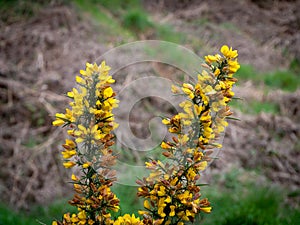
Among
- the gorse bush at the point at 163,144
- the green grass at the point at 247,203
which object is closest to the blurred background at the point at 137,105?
the green grass at the point at 247,203

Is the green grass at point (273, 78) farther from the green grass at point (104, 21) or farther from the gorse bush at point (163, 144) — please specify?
the gorse bush at point (163, 144)

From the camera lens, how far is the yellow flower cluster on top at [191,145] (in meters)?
1.40

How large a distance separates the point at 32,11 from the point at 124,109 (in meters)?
2.34

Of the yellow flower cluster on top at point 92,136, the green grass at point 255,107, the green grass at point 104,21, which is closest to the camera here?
the yellow flower cluster on top at point 92,136

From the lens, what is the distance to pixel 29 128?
4012 mm

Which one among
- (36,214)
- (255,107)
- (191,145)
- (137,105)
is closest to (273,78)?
(255,107)

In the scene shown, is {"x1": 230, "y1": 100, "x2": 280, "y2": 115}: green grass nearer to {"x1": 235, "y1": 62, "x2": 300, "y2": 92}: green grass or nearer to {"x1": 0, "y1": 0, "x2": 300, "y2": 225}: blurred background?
{"x1": 0, "y1": 0, "x2": 300, "y2": 225}: blurred background

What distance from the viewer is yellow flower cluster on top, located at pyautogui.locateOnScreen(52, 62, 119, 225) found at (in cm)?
138

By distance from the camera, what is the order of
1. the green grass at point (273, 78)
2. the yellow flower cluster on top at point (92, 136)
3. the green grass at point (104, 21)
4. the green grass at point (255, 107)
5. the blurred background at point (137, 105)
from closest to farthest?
1. the yellow flower cluster on top at point (92, 136)
2. the blurred background at point (137, 105)
3. the green grass at point (255, 107)
4. the green grass at point (104, 21)
5. the green grass at point (273, 78)

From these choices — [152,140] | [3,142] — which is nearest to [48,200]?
[3,142]

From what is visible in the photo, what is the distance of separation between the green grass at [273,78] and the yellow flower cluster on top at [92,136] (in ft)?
15.5

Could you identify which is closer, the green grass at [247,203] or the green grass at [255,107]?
the green grass at [247,203]

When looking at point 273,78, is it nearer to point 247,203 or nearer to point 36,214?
point 247,203

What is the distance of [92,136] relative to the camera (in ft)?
4.57
